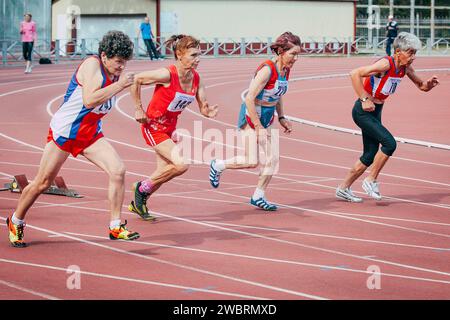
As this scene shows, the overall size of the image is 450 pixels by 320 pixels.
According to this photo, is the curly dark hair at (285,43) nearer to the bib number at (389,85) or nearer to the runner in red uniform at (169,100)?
the runner in red uniform at (169,100)

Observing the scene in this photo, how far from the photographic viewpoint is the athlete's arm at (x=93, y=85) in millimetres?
9023

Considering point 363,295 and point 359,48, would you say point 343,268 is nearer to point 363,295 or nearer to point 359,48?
point 363,295

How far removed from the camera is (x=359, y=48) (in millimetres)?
59750

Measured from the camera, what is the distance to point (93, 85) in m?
9.19

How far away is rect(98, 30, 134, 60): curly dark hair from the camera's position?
9.21 m

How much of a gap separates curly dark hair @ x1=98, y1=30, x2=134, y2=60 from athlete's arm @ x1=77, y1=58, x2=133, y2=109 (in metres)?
0.17

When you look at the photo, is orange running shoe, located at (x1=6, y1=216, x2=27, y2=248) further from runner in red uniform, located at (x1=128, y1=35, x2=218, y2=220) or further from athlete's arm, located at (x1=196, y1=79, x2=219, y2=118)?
athlete's arm, located at (x1=196, y1=79, x2=219, y2=118)

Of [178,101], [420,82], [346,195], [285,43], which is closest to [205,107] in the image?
[178,101]

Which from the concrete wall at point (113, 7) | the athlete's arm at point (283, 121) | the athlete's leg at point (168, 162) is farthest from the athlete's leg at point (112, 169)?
the concrete wall at point (113, 7)

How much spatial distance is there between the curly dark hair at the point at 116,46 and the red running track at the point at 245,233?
1.77 meters

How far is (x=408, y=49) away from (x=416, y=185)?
9.11 feet

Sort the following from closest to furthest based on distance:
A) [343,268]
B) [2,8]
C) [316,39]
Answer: [343,268], [2,8], [316,39]

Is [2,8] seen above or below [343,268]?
above

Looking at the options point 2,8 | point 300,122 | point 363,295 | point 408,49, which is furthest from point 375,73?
point 2,8
